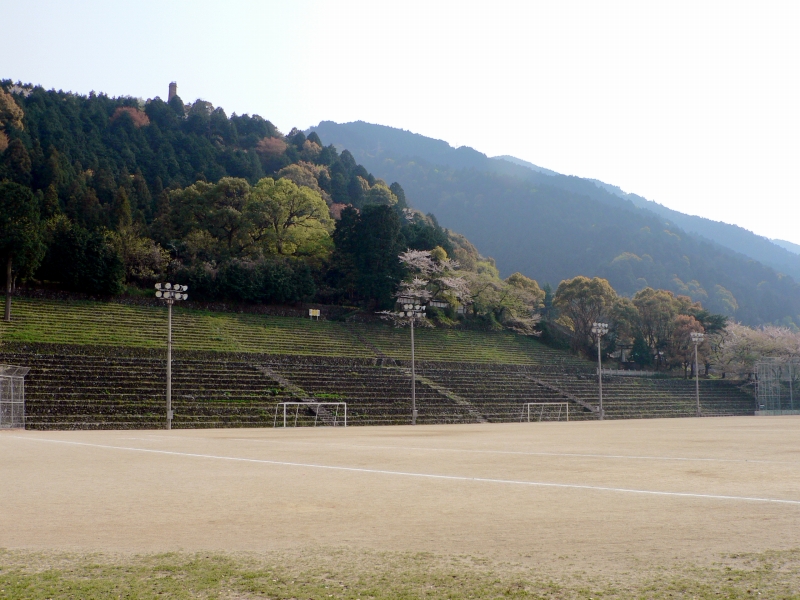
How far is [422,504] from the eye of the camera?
7.25m

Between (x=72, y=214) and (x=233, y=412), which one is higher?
(x=72, y=214)

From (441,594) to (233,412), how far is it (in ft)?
91.5

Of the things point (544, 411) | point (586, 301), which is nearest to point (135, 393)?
point (544, 411)

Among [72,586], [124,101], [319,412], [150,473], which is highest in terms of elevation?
[124,101]

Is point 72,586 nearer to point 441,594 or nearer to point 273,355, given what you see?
point 441,594

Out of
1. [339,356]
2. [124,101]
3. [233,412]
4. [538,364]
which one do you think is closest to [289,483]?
[233,412]

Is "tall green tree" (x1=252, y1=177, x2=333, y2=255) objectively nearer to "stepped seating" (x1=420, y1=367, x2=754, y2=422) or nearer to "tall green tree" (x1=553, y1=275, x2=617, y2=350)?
"tall green tree" (x1=553, y1=275, x2=617, y2=350)

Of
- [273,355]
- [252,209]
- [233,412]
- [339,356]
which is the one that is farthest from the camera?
[252,209]

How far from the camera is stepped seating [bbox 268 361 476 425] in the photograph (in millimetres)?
34875

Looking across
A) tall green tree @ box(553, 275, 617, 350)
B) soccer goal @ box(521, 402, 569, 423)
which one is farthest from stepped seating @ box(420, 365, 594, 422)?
tall green tree @ box(553, 275, 617, 350)

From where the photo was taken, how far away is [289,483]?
9102 millimetres

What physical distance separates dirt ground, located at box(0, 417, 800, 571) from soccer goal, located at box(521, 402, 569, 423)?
2669 centimetres

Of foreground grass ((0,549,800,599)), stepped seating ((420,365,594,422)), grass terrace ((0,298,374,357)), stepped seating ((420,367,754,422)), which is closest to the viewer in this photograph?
foreground grass ((0,549,800,599))

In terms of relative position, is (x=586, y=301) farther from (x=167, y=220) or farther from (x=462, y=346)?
(x=167, y=220)
